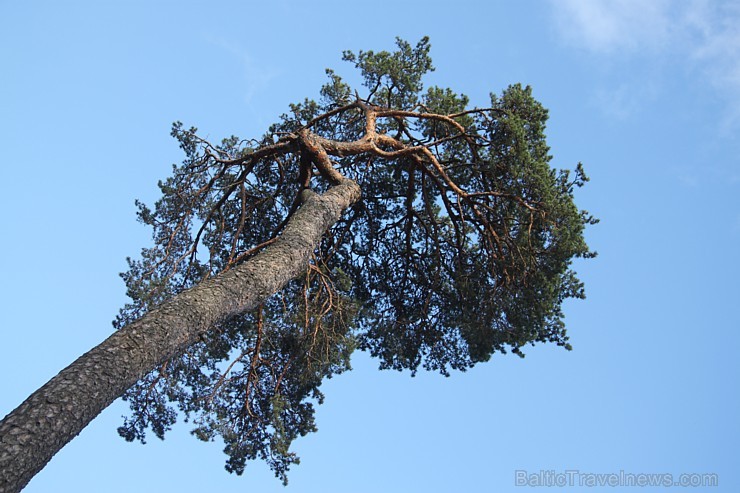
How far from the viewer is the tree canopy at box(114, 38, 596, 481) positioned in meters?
10.1

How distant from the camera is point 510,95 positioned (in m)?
10.9

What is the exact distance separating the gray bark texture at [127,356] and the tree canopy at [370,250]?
2450 mm

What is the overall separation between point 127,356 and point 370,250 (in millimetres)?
7708

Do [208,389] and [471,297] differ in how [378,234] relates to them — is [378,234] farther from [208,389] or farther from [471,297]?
[208,389]

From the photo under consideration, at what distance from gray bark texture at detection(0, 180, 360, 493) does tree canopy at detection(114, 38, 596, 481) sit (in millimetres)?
2450

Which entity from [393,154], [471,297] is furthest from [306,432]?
[393,154]

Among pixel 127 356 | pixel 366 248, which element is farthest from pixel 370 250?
pixel 127 356

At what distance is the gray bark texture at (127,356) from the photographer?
4.13m

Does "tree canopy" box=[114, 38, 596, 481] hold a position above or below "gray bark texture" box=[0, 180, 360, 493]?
above

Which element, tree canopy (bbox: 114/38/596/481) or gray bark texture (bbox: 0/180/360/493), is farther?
tree canopy (bbox: 114/38/596/481)

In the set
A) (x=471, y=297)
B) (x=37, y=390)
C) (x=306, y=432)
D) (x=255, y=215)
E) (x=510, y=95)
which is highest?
(x=510, y=95)

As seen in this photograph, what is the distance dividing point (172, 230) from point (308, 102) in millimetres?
3447

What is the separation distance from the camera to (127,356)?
508cm

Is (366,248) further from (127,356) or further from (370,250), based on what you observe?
(127,356)
